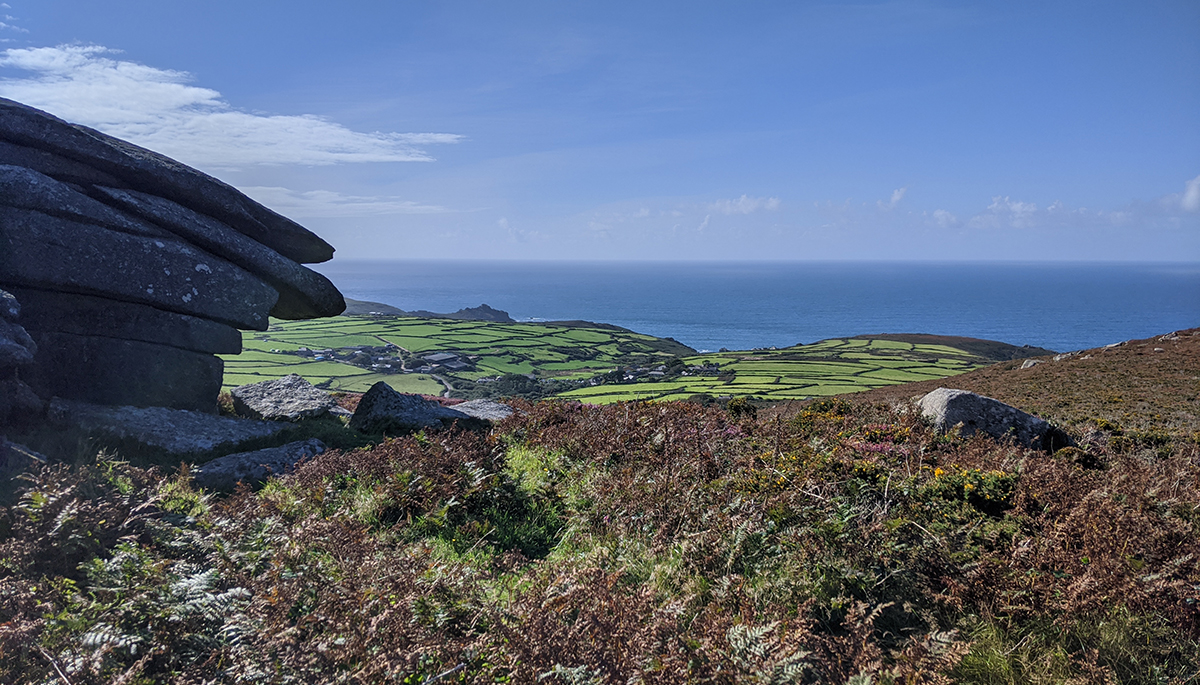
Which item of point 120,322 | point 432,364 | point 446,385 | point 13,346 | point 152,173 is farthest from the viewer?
point 432,364

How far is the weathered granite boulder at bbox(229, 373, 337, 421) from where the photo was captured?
17656mm

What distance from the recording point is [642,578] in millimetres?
6562

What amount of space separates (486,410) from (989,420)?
43.9 ft

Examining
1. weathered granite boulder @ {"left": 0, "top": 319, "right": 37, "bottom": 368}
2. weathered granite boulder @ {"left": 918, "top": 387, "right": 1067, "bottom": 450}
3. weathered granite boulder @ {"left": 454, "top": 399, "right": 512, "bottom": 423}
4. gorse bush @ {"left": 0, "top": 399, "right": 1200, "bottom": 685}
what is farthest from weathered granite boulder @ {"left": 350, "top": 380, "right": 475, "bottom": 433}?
weathered granite boulder @ {"left": 918, "top": 387, "right": 1067, "bottom": 450}

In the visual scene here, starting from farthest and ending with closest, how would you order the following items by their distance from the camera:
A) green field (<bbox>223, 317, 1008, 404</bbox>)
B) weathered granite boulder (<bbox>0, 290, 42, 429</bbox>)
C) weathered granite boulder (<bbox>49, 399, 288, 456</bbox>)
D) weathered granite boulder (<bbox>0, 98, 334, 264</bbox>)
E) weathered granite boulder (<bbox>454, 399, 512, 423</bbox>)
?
1. green field (<bbox>223, 317, 1008, 404</bbox>)
2. weathered granite boulder (<bbox>454, 399, 512, 423</bbox>)
3. weathered granite boulder (<bbox>0, 98, 334, 264</bbox>)
4. weathered granite boulder (<bbox>49, 399, 288, 456</bbox>)
5. weathered granite boulder (<bbox>0, 290, 42, 429</bbox>)

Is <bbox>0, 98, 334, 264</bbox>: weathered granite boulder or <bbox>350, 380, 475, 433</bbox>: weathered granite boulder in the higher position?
<bbox>0, 98, 334, 264</bbox>: weathered granite boulder

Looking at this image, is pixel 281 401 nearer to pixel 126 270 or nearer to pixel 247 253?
pixel 247 253

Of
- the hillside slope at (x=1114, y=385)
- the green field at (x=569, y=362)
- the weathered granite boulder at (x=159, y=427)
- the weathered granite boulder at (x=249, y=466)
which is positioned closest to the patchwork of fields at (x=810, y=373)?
the green field at (x=569, y=362)

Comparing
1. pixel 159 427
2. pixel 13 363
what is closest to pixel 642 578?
pixel 159 427

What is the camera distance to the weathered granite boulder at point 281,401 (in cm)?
1766

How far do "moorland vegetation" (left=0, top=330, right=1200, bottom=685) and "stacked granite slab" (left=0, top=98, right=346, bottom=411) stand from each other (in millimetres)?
7316

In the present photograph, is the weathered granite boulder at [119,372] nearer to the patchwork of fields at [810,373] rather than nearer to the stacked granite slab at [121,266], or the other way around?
the stacked granite slab at [121,266]

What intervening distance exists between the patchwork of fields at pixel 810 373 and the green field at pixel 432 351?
1726 centimetres

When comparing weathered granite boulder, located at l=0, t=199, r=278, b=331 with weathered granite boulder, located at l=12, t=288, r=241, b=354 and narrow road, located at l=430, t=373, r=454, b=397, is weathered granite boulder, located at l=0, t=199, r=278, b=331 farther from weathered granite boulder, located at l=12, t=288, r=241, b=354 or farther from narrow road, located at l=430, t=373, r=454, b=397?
narrow road, located at l=430, t=373, r=454, b=397
